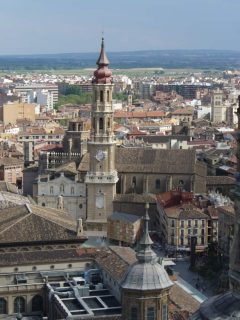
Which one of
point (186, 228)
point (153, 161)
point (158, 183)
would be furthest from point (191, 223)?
point (153, 161)

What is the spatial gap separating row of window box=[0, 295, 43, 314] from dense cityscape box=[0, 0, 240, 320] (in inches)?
1.2

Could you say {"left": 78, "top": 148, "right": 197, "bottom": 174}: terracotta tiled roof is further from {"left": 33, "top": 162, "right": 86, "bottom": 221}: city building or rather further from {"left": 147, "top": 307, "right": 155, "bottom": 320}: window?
{"left": 147, "top": 307, "right": 155, "bottom": 320}: window

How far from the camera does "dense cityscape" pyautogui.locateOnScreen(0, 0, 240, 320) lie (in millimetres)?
18375

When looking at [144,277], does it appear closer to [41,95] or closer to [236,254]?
[236,254]

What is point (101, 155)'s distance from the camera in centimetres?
4166

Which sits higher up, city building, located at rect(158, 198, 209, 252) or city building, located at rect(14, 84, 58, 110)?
city building, located at rect(158, 198, 209, 252)

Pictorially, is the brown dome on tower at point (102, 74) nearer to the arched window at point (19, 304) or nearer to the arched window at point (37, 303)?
the arched window at point (37, 303)

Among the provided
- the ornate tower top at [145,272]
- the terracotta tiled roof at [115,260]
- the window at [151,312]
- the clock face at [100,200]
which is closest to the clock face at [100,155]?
the clock face at [100,200]

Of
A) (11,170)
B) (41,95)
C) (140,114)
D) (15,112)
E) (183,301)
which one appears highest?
(183,301)

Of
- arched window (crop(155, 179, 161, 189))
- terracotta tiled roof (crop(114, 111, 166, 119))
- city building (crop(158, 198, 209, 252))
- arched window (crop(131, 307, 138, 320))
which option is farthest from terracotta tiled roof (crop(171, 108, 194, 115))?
arched window (crop(131, 307, 138, 320))

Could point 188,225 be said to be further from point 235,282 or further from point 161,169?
point 235,282

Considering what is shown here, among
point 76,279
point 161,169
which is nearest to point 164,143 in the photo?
point 161,169

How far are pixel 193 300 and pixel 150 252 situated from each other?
6.82 m

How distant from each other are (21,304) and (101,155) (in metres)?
16.5
